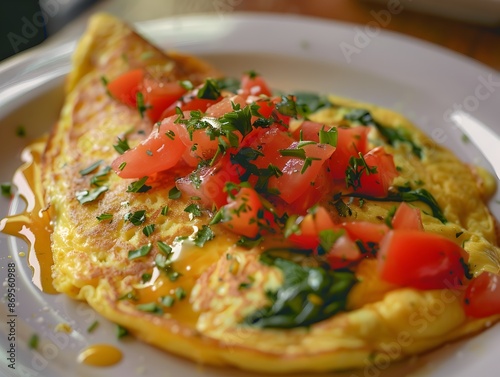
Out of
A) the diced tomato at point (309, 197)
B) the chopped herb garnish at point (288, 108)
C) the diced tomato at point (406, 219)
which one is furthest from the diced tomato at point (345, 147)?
the diced tomato at point (406, 219)

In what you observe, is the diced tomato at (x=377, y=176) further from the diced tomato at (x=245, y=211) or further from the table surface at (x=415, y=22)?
the table surface at (x=415, y=22)

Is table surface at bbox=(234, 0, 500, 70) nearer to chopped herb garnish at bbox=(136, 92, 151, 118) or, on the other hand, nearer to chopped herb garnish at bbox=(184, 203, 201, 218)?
chopped herb garnish at bbox=(136, 92, 151, 118)

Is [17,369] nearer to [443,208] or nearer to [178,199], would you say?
[178,199]

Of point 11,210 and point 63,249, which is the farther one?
point 11,210

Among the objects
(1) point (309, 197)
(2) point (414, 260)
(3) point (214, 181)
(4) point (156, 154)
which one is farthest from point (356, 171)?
(4) point (156, 154)

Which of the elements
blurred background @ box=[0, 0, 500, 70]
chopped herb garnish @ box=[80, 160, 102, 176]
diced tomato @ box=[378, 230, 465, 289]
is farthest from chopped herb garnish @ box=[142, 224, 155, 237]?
blurred background @ box=[0, 0, 500, 70]

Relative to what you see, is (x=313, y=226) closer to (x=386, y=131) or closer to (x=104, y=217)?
(x=104, y=217)

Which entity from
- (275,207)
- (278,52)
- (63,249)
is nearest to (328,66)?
(278,52)
